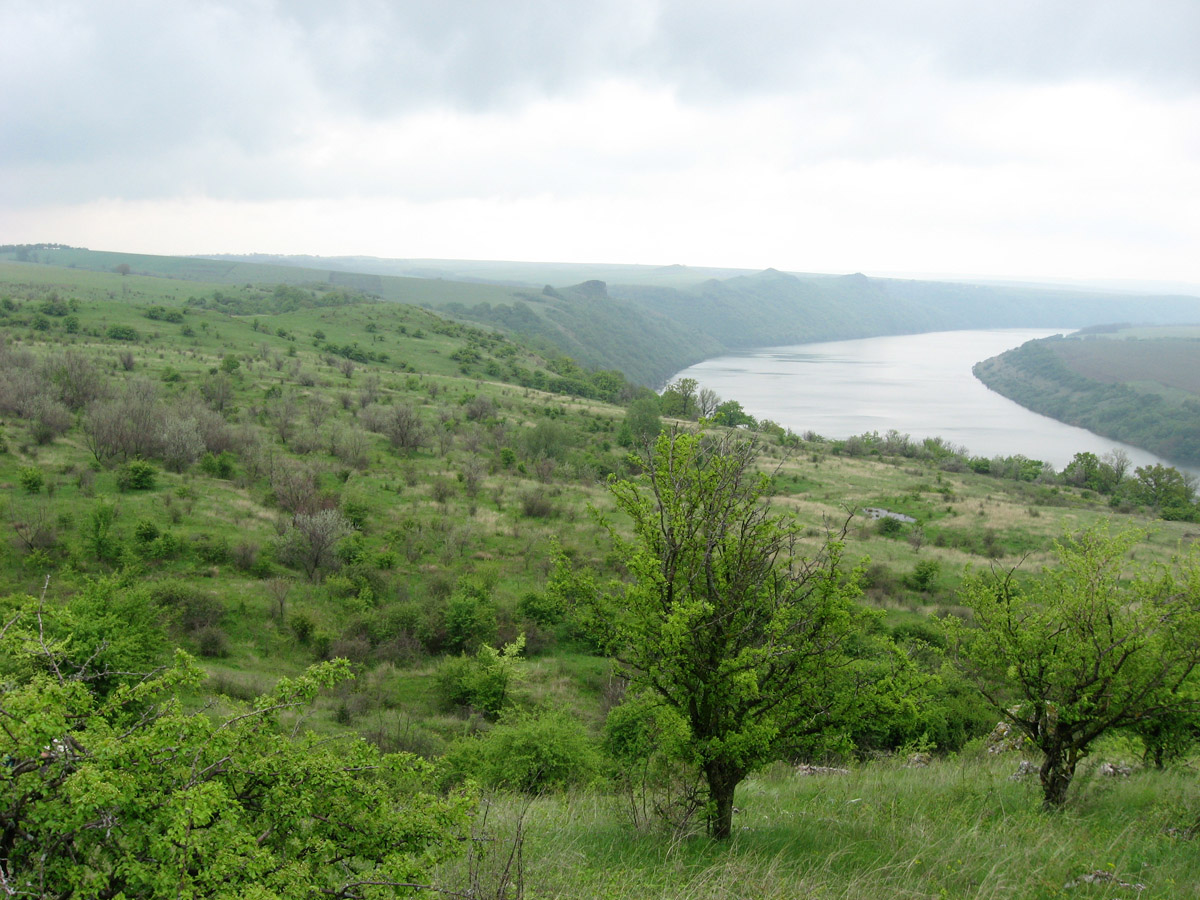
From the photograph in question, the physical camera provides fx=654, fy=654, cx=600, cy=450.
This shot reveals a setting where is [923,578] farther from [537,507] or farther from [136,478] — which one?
[136,478]

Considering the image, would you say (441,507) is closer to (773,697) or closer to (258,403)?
(258,403)

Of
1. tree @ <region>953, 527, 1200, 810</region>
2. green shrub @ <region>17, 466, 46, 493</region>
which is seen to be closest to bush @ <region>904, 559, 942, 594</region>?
tree @ <region>953, 527, 1200, 810</region>

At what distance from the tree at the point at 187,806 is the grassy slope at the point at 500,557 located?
71.1 inches

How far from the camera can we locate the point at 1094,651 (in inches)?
289

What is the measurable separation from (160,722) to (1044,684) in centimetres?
899

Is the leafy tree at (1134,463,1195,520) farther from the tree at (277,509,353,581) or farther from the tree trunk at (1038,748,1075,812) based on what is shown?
the tree at (277,509,353,581)

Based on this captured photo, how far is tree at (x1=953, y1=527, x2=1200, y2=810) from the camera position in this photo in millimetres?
7496

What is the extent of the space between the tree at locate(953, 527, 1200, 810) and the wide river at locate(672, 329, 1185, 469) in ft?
272

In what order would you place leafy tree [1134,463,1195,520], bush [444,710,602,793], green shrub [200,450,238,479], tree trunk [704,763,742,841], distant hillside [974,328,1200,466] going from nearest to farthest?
tree trunk [704,763,742,841] → bush [444,710,602,793] → green shrub [200,450,238,479] → leafy tree [1134,463,1195,520] → distant hillside [974,328,1200,466]

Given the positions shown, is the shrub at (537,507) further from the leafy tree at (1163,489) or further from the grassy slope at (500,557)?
the leafy tree at (1163,489)

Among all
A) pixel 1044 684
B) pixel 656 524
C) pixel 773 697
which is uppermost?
pixel 656 524

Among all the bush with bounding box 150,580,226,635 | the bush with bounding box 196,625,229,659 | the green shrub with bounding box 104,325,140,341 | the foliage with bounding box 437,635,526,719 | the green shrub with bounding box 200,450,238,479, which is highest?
the green shrub with bounding box 104,325,140,341

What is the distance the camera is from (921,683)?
6254mm

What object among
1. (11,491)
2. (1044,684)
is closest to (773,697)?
(1044,684)
